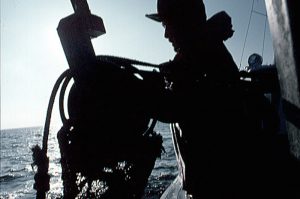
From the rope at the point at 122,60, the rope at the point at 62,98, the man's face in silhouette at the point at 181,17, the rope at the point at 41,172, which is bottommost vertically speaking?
the rope at the point at 41,172

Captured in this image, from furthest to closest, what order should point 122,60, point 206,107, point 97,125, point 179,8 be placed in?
point 179,8
point 206,107
point 122,60
point 97,125

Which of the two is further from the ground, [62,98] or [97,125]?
[62,98]

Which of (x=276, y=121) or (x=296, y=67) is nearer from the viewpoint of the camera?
(x=296, y=67)

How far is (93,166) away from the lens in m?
1.84

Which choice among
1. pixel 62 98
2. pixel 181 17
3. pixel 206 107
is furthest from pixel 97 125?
pixel 181 17

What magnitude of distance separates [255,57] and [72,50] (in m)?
14.5

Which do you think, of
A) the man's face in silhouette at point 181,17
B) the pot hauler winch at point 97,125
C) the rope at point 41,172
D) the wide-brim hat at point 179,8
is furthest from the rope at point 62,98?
the wide-brim hat at point 179,8

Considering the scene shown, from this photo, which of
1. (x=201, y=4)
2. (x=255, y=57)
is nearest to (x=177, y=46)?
(x=201, y=4)

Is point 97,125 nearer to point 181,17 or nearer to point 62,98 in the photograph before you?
point 62,98

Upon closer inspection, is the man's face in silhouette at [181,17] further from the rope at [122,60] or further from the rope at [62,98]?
the rope at [62,98]

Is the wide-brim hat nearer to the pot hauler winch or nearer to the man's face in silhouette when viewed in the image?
the man's face in silhouette

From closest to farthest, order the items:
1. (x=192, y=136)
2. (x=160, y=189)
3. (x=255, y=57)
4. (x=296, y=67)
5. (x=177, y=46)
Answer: (x=296, y=67) < (x=192, y=136) < (x=177, y=46) < (x=255, y=57) < (x=160, y=189)

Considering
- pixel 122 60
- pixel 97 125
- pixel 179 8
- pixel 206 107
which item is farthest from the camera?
pixel 179 8

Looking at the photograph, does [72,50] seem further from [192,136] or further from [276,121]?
[276,121]
